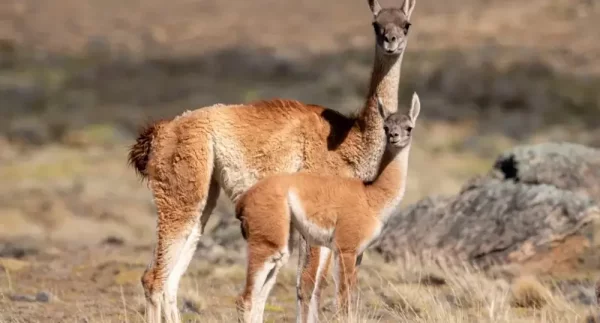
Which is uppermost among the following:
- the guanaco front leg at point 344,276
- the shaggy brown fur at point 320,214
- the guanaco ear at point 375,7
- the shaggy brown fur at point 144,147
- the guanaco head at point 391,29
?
the guanaco ear at point 375,7

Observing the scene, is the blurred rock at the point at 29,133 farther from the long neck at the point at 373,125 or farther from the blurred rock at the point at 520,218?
the long neck at the point at 373,125

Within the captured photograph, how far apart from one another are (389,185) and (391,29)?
1.75 m

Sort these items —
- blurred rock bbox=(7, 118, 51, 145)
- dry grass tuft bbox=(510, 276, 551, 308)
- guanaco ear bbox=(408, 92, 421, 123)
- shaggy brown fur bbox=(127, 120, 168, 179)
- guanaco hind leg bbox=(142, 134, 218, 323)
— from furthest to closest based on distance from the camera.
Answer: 1. blurred rock bbox=(7, 118, 51, 145)
2. dry grass tuft bbox=(510, 276, 551, 308)
3. shaggy brown fur bbox=(127, 120, 168, 179)
4. guanaco hind leg bbox=(142, 134, 218, 323)
5. guanaco ear bbox=(408, 92, 421, 123)

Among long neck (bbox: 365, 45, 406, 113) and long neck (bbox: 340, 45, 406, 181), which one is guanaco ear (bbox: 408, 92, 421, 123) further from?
long neck (bbox: 365, 45, 406, 113)

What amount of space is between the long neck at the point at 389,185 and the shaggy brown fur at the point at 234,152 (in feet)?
2.28

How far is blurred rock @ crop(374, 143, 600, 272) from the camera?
15258 mm

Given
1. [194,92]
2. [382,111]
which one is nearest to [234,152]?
[382,111]

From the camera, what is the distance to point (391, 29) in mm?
11336

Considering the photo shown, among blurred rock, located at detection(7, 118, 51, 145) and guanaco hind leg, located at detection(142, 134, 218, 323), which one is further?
blurred rock, located at detection(7, 118, 51, 145)

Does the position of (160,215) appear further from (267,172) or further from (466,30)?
(466,30)

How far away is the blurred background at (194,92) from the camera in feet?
58.3

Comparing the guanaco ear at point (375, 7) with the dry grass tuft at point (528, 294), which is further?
the dry grass tuft at point (528, 294)

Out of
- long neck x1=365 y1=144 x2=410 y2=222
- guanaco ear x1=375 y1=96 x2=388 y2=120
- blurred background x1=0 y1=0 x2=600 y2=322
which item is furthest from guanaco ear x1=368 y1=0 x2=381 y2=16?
blurred background x1=0 y1=0 x2=600 y2=322

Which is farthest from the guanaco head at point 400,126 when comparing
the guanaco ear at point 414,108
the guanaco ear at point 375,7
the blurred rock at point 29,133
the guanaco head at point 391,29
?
the blurred rock at point 29,133
